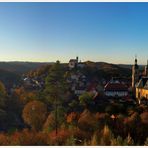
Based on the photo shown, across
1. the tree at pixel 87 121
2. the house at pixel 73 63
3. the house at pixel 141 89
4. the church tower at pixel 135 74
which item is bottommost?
the tree at pixel 87 121

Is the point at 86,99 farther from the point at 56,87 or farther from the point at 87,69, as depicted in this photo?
the point at 87,69

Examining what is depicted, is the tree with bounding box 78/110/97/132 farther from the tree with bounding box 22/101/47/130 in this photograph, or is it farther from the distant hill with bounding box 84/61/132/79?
the distant hill with bounding box 84/61/132/79

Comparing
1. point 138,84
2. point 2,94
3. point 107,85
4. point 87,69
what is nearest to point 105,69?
point 87,69

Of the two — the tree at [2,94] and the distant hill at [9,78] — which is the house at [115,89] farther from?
the tree at [2,94]

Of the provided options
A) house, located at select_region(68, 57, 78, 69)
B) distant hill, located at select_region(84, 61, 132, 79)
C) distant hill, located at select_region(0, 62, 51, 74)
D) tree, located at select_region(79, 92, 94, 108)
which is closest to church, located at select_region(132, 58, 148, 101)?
distant hill, located at select_region(84, 61, 132, 79)

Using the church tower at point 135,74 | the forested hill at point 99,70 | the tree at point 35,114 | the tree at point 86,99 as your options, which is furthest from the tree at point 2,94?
the church tower at point 135,74

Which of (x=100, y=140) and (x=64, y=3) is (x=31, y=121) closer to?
(x=100, y=140)
